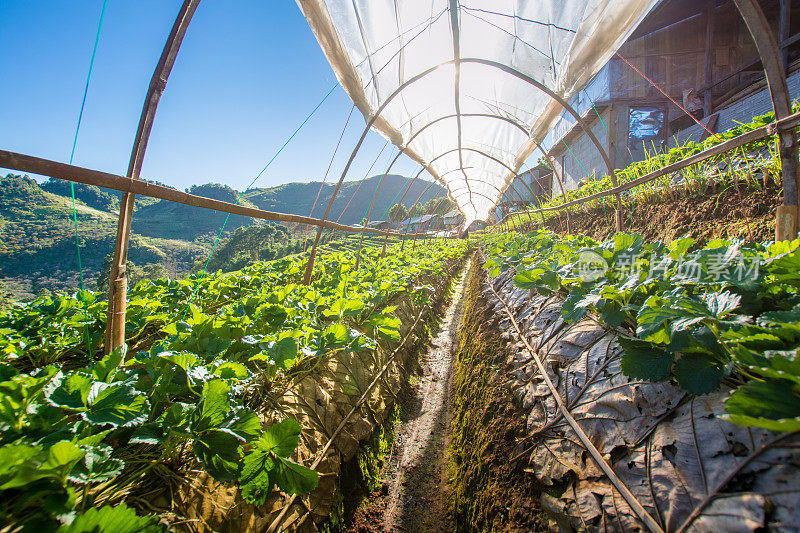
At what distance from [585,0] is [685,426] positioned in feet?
11.1

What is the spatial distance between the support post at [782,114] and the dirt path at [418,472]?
2.53 m

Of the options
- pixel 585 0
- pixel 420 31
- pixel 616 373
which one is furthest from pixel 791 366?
pixel 420 31

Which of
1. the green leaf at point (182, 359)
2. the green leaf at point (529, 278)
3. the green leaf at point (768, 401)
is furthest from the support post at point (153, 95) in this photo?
the green leaf at point (768, 401)

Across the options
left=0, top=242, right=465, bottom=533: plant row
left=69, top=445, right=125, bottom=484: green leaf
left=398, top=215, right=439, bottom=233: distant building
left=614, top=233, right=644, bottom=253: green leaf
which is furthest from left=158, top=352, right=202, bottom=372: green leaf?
left=398, top=215, right=439, bottom=233: distant building

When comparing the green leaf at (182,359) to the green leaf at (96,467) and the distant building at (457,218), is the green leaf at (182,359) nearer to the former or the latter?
the green leaf at (96,467)

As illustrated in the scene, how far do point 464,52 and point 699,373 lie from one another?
159 inches

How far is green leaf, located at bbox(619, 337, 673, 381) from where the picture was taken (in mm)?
1047

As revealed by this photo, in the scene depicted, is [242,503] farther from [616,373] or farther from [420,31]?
[420,31]

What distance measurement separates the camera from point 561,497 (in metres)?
1.06

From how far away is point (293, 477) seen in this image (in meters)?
1.02

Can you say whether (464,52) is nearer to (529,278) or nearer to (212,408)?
(529,278)

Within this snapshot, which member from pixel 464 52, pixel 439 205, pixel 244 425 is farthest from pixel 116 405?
pixel 439 205

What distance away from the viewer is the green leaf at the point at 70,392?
90 cm

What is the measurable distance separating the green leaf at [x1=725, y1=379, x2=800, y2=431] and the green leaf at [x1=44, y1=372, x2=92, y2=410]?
5.52 feet
